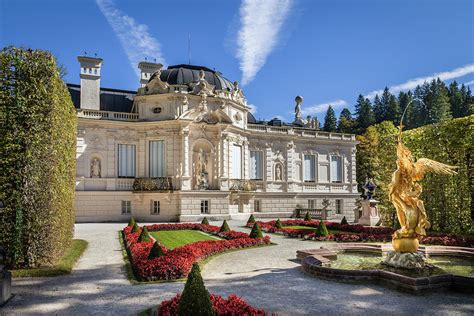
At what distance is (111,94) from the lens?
3888 centimetres

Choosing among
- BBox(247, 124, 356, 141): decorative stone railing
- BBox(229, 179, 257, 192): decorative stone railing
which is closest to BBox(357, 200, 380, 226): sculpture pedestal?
BBox(229, 179, 257, 192): decorative stone railing

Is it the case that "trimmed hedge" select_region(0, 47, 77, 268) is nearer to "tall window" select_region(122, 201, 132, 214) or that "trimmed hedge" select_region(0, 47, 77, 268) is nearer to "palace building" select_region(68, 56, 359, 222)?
"palace building" select_region(68, 56, 359, 222)

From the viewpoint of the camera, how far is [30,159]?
41.8 ft

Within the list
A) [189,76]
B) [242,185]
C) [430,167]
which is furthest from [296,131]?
[430,167]

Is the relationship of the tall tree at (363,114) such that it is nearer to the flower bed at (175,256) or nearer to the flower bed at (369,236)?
the flower bed at (369,236)

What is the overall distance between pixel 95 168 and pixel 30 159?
68.6 feet

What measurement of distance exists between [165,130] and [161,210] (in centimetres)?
726

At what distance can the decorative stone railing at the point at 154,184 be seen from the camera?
107 feet

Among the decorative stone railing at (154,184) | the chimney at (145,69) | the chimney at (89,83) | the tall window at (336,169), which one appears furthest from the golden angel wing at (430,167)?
the chimney at (145,69)

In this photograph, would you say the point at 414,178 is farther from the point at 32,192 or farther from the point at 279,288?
the point at 32,192

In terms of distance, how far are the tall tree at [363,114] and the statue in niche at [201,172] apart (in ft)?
182

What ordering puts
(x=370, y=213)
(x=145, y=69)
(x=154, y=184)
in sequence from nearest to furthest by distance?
(x=370, y=213) → (x=154, y=184) → (x=145, y=69)

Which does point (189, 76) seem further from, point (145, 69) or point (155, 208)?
point (155, 208)

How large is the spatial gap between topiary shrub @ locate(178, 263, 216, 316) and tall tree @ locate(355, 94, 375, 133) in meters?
79.5
